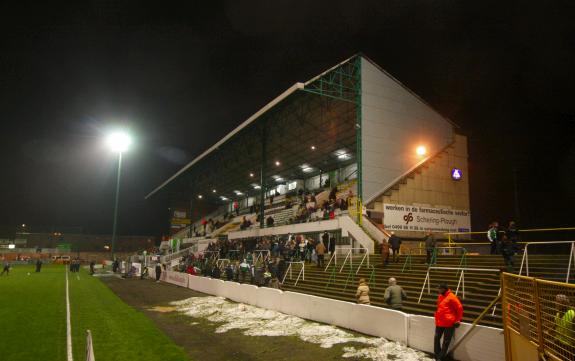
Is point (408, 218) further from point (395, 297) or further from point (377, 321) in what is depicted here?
point (377, 321)

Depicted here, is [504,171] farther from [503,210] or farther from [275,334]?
[275,334]

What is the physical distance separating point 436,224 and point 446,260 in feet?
36.6

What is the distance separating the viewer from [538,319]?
15.6 ft

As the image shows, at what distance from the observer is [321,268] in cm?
2289

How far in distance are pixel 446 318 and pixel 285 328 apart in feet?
20.4

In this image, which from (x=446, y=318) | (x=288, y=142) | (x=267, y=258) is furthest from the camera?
(x=288, y=142)

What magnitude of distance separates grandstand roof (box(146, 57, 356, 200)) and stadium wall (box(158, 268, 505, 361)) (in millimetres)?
15959

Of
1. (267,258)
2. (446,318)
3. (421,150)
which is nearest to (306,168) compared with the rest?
(421,150)

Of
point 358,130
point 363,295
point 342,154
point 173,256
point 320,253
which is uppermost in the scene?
point 342,154

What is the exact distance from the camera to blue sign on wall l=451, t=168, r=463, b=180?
99.0ft

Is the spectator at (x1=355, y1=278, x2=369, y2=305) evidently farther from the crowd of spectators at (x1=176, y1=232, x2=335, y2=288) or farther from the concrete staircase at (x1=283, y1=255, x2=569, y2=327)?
the crowd of spectators at (x1=176, y1=232, x2=335, y2=288)

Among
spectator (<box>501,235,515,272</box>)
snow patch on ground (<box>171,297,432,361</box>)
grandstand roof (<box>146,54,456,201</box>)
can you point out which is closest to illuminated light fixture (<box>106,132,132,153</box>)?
grandstand roof (<box>146,54,456,201</box>)

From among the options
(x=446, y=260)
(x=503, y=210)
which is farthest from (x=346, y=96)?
(x=446, y=260)

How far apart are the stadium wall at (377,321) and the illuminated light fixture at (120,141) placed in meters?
23.1
